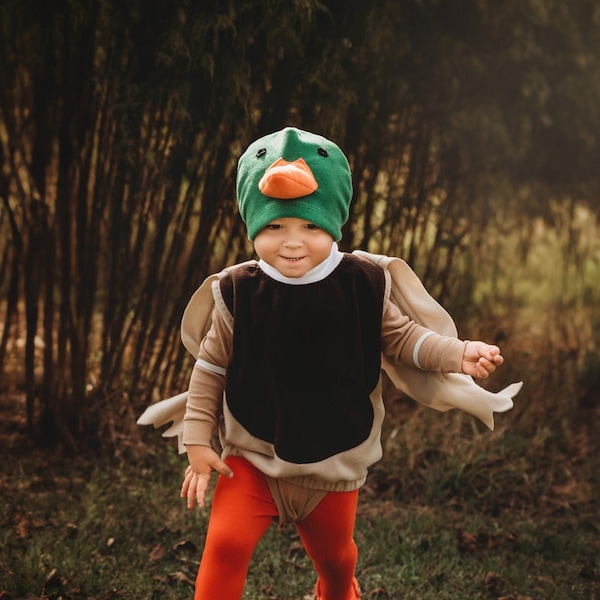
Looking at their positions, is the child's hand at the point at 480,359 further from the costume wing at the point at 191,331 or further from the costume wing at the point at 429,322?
the costume wing at the point at 191,331

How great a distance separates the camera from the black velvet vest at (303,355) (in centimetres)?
212

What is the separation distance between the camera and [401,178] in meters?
4.43

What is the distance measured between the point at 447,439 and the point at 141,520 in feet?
5.10

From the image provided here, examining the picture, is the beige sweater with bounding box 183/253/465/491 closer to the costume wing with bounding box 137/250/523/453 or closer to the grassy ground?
the costume wing with bounding box 137/250/523/453

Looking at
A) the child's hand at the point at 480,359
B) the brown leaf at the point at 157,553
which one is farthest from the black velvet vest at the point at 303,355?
the brown leaf at the point at 157,553

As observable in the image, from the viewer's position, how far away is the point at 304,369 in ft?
7.00

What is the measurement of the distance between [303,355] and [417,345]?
0.33 m

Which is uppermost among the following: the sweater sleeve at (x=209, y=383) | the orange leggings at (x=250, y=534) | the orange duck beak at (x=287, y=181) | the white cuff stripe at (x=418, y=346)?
the orange duck beak at (x=287, y=181)

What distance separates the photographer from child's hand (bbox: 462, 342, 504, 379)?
2072 mm

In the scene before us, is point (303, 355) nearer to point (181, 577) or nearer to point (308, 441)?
point (308, 441)

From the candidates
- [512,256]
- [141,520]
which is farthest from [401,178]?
[141,520]

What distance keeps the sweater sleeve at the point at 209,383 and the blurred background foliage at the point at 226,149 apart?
153 centimetres

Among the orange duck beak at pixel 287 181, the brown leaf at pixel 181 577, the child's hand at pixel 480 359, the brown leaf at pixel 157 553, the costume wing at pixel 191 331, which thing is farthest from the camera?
the brown leaf at pixel 157 553

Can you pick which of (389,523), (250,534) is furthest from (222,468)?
(389,523)
